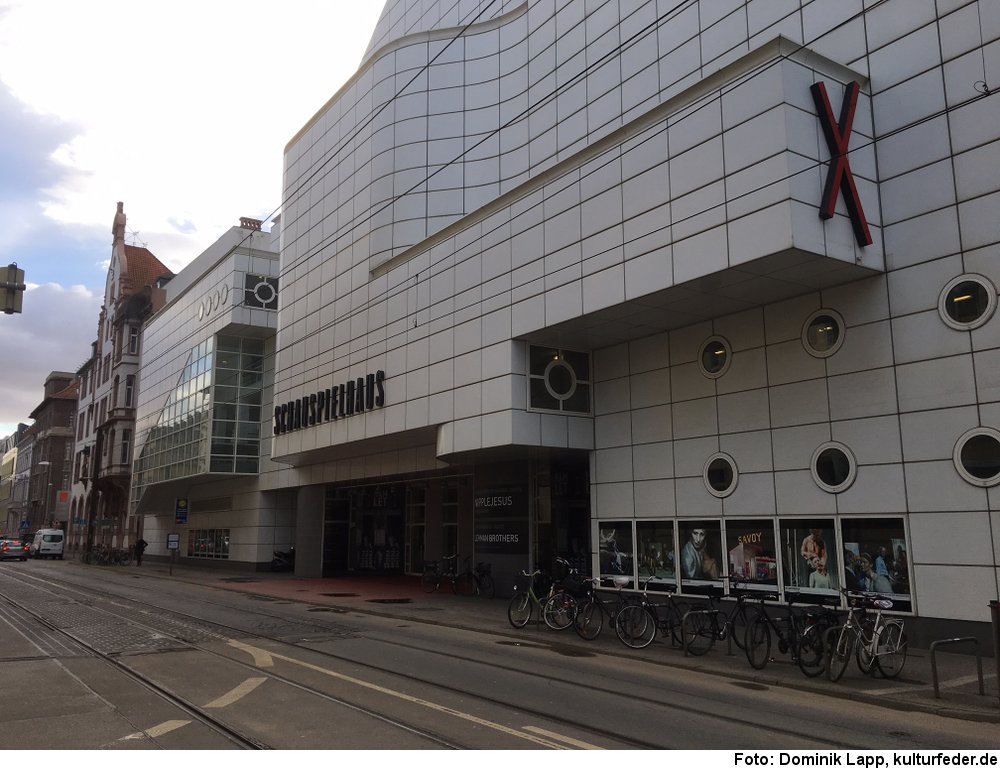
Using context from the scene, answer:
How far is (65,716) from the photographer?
27.1 ft

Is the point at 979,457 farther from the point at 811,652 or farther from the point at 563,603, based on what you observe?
the point at 563,603

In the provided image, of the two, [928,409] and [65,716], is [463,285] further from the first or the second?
[65,716]

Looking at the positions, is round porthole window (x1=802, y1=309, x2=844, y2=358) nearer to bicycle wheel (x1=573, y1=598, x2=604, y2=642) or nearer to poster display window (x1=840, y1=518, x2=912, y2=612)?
poster display window (x1=840, y1=518, x2=912, y2=612)

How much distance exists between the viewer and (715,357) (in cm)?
1823

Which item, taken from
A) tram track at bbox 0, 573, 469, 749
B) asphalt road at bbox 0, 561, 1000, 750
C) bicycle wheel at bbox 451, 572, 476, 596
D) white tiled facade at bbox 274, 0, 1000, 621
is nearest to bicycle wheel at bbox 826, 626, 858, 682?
asphalt road at bbox 0, 561, 1000, 750

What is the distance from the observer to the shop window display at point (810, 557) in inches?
602

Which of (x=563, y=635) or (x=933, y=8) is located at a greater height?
(x=933, y=8)

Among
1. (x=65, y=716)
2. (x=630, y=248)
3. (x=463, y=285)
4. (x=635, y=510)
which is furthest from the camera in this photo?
(x=463, y=285)

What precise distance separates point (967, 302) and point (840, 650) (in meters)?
6.64

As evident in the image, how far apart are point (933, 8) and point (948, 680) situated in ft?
38.9

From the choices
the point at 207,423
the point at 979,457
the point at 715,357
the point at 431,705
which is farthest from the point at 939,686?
the point at 207,423

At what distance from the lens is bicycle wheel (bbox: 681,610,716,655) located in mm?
13680

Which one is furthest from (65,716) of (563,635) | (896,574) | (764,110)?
(764,110)

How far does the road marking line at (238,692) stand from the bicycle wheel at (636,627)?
6.88m
